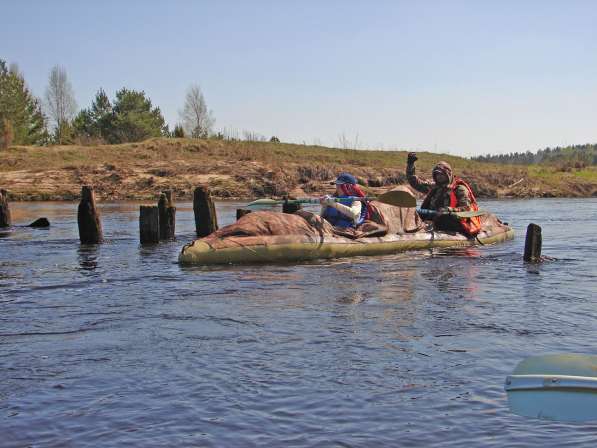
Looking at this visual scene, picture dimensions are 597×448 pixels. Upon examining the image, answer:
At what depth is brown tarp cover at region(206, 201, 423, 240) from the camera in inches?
499

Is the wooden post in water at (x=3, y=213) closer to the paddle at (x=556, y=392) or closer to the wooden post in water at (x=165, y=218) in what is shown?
the wooden post in water at (x=165, y=218)

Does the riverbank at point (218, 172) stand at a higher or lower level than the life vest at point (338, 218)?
higher

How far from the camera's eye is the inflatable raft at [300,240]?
12211mm

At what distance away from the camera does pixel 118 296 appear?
9.80 metres

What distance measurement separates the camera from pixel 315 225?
524 inches

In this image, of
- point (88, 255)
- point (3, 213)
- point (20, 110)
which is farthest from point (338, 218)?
point (20, 110)

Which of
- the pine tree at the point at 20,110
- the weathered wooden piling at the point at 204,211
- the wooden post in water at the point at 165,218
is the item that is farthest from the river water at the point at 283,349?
the pine tree at the point at 20,110

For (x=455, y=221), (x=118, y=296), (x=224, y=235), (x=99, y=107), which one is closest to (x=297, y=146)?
(x=99, y=107)

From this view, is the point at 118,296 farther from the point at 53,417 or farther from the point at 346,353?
the point at 53,417

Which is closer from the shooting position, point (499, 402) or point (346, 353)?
point (499, 402)

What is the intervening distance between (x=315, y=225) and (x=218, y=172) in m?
23.5

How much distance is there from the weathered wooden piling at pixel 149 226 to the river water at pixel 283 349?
110 inches

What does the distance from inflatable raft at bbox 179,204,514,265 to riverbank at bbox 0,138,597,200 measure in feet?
67.0

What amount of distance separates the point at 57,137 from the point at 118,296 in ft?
165
